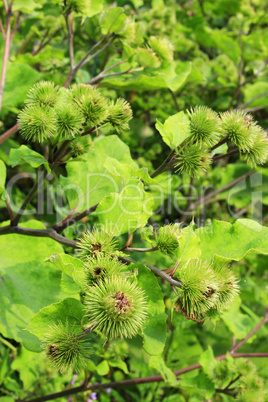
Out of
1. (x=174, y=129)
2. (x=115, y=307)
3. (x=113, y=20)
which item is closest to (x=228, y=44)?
(x=113, y=20)

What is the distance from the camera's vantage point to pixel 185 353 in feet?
7.40

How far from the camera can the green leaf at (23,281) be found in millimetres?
994

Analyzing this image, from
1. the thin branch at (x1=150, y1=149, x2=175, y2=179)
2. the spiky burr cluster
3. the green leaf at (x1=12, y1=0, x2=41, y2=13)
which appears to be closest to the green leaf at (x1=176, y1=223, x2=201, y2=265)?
the thin branch at (x1=150, y1=149, x2=175, y2=179)

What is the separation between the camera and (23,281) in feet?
3.50

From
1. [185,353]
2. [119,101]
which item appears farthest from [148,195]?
[185,353]

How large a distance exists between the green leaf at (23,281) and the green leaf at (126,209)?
341 millimetres

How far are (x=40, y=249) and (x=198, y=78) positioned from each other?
3.12 ft

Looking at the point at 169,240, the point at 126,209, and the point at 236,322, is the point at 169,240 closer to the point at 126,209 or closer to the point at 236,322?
the point at 126,209

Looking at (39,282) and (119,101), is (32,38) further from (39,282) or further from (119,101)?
(39,282)

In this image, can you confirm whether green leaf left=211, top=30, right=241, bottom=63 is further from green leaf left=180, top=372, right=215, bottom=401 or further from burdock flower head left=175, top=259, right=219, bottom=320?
burdock flower head left=175, top=259, right=219, bottom=320

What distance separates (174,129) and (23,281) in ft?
2.08

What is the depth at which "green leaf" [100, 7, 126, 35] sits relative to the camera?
3.95ft

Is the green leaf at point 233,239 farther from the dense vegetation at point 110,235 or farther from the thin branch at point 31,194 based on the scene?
the thin branch at point 31,194

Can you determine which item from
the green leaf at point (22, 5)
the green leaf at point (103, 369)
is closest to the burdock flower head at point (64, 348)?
the green leaf at point (103, 369)
